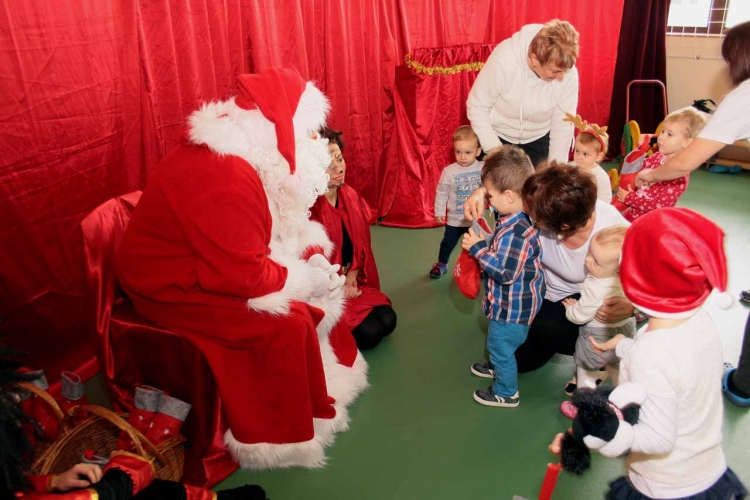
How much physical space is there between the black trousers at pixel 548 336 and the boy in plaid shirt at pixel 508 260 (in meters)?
0.19

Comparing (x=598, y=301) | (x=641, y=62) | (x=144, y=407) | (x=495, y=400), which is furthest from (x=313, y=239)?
(x=641, y=62)

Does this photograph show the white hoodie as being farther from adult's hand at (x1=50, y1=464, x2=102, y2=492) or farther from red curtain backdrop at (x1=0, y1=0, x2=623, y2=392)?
adult's hand at (x1=50, y1=464, x2=102, y2=492)

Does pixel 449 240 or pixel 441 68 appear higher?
pixel 441 68

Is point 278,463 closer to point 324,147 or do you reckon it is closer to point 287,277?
point 287,277

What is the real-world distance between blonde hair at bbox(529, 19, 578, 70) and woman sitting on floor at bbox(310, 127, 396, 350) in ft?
3.49

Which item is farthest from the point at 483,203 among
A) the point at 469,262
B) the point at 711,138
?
the point at 711,138

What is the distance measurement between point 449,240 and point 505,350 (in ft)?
4.24

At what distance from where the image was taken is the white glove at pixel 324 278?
2.10 m

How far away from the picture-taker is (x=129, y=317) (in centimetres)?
202

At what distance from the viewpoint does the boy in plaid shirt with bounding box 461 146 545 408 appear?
205cm

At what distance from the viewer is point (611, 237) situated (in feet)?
6.13

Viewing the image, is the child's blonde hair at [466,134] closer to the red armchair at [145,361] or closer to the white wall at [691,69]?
the red armchair at [145,361]

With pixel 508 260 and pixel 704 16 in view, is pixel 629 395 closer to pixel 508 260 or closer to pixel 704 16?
pixel 508 260

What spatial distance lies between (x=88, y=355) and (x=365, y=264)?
140 centimetres
